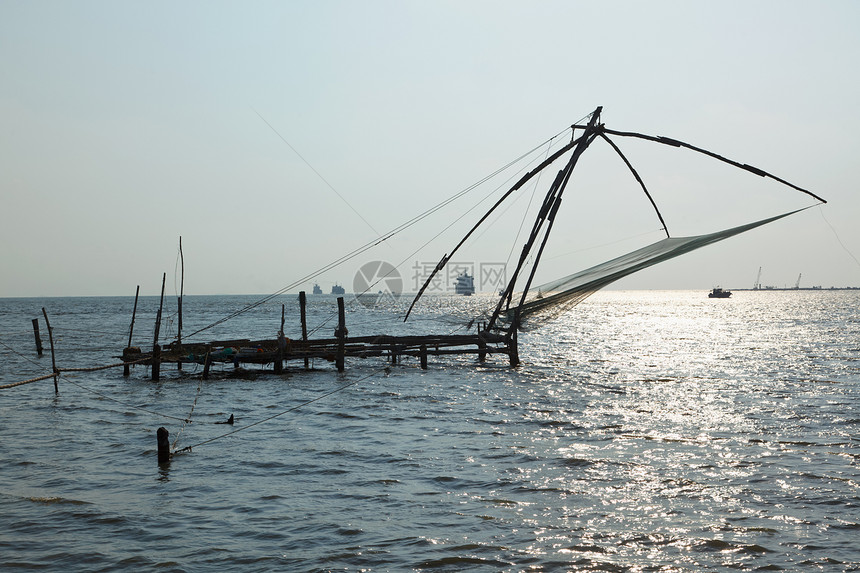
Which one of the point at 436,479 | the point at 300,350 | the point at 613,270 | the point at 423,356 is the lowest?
the point at 436,479

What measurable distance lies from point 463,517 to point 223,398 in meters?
13.5

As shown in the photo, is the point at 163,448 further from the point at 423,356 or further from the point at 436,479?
the point at 423,356

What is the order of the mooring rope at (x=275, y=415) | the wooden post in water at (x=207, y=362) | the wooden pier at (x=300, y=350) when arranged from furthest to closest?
the wooden pier at (x=300, y=350) < the wooden post in water at (x=207, y=362) < the mooring rope at (x=275, y=415)

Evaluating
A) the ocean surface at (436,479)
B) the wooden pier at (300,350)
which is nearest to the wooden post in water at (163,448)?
the ocean surface at (436,479)

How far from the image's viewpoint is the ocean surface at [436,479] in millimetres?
7957

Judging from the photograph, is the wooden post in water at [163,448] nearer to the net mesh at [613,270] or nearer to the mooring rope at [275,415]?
the mooring rope at [275,415]

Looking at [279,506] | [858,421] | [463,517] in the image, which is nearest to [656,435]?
[858,421]

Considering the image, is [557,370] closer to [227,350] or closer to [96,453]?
[227,350]

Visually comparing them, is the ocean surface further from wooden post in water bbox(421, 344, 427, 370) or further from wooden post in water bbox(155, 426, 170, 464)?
wooden post in water bbox(421, 344, 427, 370)

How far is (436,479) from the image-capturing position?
35.7ft

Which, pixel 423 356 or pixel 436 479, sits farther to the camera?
pixel 423 356

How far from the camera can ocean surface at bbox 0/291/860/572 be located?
796 cm

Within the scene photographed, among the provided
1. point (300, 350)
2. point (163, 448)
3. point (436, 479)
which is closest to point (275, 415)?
point (163, 448)

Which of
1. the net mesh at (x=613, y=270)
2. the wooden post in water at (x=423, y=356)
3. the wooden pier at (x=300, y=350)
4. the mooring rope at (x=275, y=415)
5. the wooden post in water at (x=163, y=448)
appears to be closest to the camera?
the wooden post in water at (x=163, y=448)
